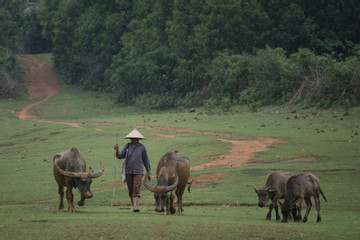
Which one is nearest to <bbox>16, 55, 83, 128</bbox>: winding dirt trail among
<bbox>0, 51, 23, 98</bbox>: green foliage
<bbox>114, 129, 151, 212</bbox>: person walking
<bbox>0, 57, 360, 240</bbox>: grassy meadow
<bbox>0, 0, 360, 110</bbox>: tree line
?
Result: <bbox>0, 51, 23, 98</bbox>: green foliage

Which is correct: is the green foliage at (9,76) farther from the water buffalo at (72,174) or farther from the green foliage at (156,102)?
the water buffalo at (72,174)

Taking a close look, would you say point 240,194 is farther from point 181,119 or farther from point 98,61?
point 98,61

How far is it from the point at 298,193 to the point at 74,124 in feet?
108

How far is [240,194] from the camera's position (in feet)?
63.1

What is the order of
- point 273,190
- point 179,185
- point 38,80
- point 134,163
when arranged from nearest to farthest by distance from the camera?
point 273,190
point 134,163
point 179,185
point 38,80

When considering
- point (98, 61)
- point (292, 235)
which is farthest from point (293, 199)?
point (98, 61)

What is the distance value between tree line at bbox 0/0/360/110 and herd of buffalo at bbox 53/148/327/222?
2143cm

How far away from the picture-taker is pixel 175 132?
36031 mm

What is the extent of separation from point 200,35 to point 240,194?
3659 centimetres

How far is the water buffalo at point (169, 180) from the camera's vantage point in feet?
48.0

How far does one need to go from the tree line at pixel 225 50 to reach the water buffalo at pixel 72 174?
2282 centimetres

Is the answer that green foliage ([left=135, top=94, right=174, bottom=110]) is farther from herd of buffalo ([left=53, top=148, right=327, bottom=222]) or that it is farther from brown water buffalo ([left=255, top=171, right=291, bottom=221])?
brown water buffalo ([left=255, top=171, right=291, bottom=221])

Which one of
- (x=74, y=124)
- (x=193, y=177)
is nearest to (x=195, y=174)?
(x=193, y=177)

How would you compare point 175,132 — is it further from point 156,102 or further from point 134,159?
point 156,102
